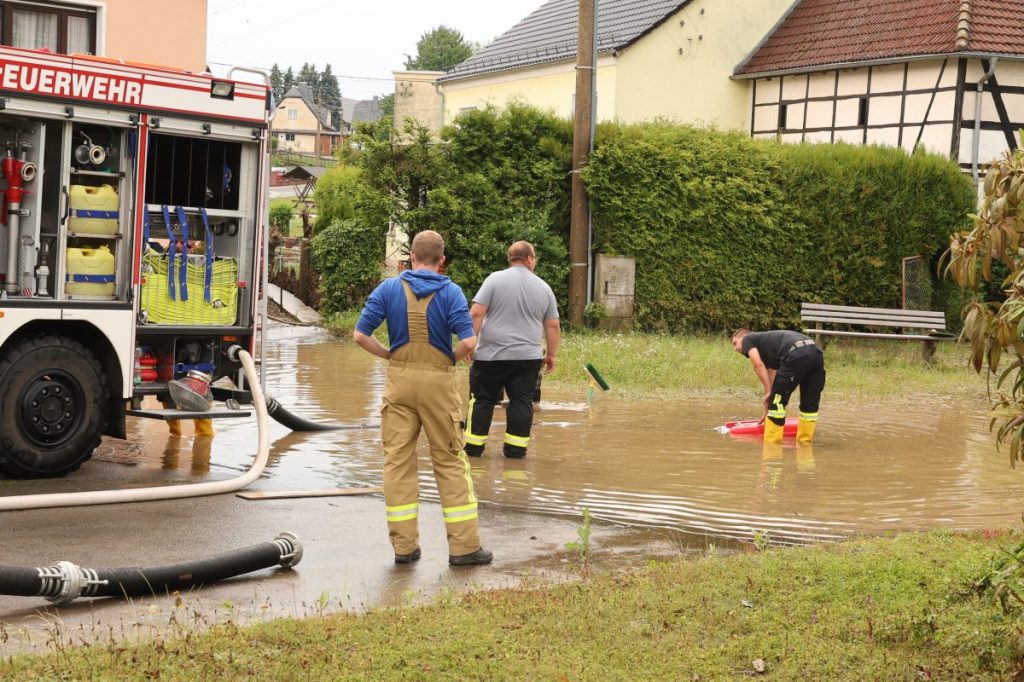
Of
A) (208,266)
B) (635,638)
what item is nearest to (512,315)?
(208,266)

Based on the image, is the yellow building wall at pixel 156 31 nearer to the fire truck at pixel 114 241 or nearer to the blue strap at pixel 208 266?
the fire truck at pixel 114 241

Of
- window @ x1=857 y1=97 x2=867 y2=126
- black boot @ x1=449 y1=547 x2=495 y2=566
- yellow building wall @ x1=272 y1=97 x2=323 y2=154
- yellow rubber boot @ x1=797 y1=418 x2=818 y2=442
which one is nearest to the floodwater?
yellow rubber boot @ x1=797 y1=418 x2=818 y2=442

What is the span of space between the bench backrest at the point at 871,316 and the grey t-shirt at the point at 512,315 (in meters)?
10.5

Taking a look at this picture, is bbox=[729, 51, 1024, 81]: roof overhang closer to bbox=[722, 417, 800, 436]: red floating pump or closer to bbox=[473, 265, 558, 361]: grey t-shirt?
bbox=[722, 417, 800, 436]: red floating pump

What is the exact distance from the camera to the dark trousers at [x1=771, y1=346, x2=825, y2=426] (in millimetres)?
12000

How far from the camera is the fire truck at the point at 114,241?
29.7 ft

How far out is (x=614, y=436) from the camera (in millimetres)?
12188

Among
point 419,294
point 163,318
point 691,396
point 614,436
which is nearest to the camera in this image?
point 419,294

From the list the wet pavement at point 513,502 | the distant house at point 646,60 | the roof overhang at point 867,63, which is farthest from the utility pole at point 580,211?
the roof overhang at point 867,63

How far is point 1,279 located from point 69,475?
150 centimetres

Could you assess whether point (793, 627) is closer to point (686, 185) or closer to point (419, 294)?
point (419, 294)

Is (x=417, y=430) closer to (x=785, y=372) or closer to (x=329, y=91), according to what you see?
(x=785, y=372)

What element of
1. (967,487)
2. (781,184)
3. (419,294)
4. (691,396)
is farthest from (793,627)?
(781,184)

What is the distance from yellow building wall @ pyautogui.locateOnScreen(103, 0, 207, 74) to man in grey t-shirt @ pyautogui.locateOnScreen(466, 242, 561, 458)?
706 cm
